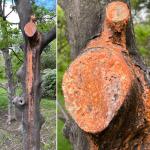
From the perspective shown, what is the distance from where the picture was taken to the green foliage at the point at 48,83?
188 centimetres

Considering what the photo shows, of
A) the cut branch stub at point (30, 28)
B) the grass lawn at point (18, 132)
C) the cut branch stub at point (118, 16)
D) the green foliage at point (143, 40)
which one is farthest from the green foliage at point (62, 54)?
the cut branch stub at point (118, 16)

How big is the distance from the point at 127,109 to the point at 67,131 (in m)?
0.35

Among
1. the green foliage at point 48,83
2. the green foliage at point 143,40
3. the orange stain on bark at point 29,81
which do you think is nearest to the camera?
the green foliage at point 48,83

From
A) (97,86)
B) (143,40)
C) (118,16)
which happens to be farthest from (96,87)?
(143,40)

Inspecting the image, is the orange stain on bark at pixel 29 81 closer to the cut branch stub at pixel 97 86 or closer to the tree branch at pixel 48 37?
the tree branch at pixel 48 37

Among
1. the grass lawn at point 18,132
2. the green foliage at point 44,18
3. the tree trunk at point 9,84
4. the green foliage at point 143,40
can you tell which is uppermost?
the green foliage at point 44,18

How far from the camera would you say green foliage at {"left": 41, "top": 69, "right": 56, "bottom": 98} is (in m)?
1.88

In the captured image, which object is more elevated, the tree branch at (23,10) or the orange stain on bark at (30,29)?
the tree branch at (23,10)

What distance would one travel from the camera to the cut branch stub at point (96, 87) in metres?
0.65

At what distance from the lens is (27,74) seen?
1.99 m

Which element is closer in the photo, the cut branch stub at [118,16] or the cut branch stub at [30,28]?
the cut branch stub at [118,16]

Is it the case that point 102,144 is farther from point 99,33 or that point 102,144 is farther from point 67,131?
point 67,131

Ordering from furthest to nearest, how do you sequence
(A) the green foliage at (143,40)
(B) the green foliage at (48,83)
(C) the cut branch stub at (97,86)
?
1. (A) the green foliage at (143,40)
2. (B) the green foliage at (48,83)
3. (C) the cut branch stub at (97,86)

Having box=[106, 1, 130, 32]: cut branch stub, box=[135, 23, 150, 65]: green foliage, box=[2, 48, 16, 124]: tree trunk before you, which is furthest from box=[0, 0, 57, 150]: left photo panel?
box=[106, 1, 130, 32]: cut branch stub
